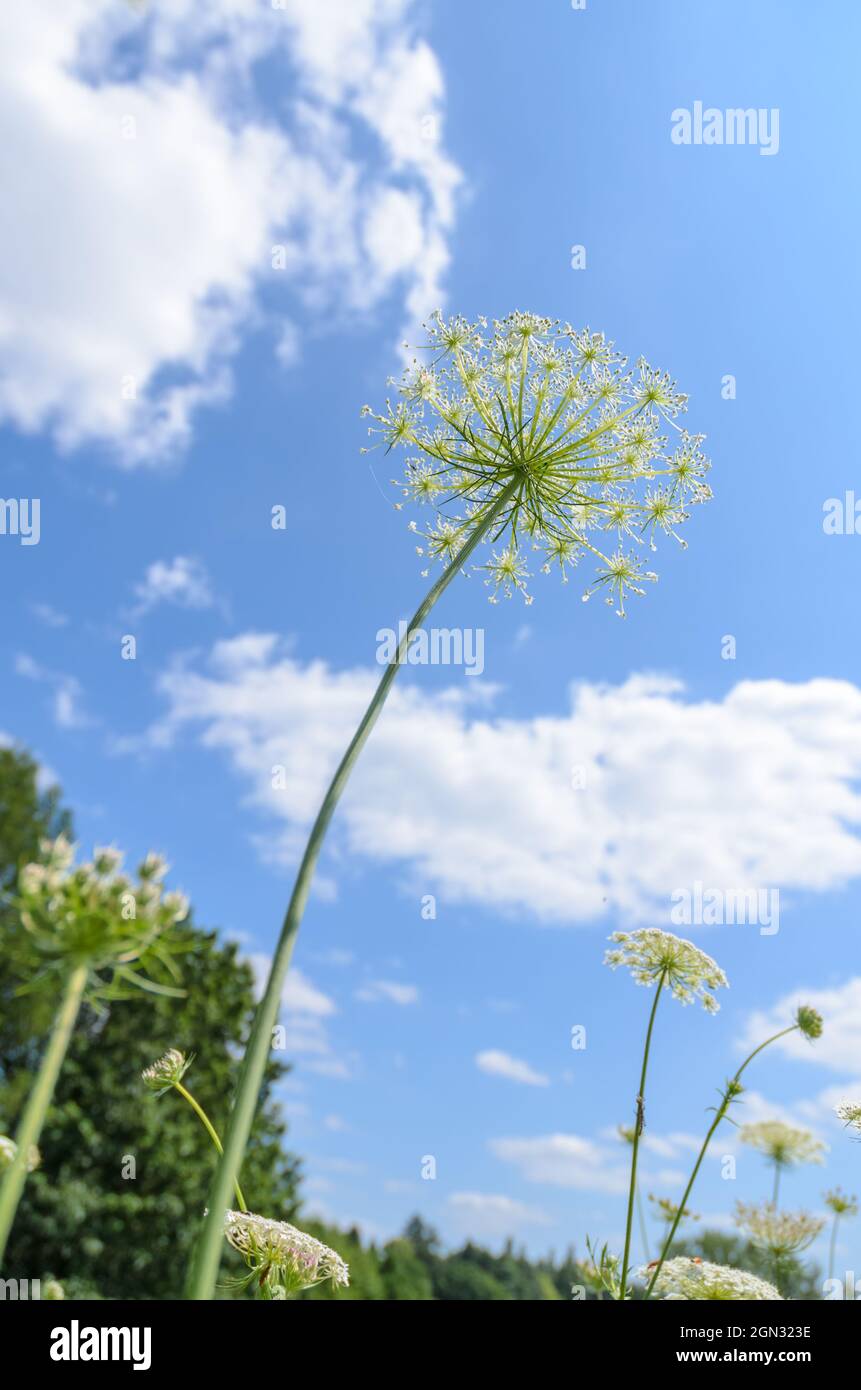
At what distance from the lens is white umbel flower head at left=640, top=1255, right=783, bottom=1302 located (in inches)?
145

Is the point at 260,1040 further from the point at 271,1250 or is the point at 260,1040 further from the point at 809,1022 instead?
the point at 809,1022

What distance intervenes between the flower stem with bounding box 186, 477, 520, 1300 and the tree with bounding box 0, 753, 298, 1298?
90.8 feet

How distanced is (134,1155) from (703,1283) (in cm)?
2877

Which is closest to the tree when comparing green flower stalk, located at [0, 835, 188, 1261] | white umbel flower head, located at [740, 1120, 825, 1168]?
white umbel flower head, located at [740, 1120, 825, 1168]

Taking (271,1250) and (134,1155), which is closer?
(271,1250)

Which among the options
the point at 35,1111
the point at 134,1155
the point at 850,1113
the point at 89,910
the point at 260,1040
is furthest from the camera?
the point at 134,1155

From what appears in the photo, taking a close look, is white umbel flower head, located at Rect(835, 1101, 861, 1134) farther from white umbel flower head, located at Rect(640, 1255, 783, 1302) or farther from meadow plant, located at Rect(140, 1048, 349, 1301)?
meadow plant, located at Rect(140, 1048, 349, 1301)

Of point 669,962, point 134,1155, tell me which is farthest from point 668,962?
point 134,1155

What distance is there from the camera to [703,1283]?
377 centimetres

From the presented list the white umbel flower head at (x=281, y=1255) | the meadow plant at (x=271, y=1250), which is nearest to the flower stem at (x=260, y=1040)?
the meadow plant at (x=271, y=1250)

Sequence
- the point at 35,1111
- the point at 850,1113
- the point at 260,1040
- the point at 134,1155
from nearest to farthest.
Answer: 1. the point at 35,1111
2. the point at 260,1040
3. the point at 850,1113
4. the point at 134,1155

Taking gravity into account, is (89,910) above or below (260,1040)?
above

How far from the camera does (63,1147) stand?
28.9m
